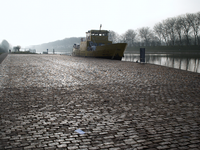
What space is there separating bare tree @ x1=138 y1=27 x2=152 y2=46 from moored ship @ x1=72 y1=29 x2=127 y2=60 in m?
70.0

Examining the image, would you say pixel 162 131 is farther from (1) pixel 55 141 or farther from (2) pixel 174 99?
(2) pixel 174 99

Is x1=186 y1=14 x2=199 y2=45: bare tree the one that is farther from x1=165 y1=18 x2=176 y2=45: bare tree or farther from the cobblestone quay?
the cobblestone quay

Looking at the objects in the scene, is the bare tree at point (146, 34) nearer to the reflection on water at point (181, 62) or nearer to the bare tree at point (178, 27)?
the bare tree at point (178, 27)

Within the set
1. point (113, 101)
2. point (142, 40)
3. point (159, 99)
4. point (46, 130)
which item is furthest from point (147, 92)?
point (142, 40)

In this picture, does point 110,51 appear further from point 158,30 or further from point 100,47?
point 158,30

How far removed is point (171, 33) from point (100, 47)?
68116mm

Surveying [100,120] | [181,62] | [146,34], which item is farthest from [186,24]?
[100,120]

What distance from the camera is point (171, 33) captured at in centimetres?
8438

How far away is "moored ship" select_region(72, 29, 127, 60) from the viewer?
77.9 ft

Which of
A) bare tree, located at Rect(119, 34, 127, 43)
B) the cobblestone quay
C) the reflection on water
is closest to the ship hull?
the reflection on water

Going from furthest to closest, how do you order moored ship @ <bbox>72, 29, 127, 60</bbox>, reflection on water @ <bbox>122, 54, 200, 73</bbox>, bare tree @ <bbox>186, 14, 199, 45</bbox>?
bare tree @ <bbox>186, 14, 199, 45</bbox>
moored ship @ <bbox>72, 29, 127, 60</bbox>
reflection on water @ <bbox>122, 54, 200, 73</bbox>

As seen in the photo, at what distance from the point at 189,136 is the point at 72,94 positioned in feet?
10.7

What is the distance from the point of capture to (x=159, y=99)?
15.8 feet

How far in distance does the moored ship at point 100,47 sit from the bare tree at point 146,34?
70.0 metres
